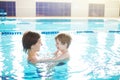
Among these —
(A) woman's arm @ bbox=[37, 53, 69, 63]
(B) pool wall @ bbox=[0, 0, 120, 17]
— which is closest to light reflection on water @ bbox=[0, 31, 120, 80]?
(A) woman's arm @ bbox=[37, 53, 69, 63]

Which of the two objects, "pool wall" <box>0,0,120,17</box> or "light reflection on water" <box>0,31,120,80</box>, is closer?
"light reflection on water" <box>0,31,120,80</box>

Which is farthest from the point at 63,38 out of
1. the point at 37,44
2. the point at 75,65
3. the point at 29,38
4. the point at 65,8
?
the point at 65,8

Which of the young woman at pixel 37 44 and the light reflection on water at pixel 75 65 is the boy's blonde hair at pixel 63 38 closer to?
the young woman at pixel 37 44

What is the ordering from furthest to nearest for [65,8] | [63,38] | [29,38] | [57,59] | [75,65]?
[65,8], [75,65], [57,59], [63,38], [29,38]

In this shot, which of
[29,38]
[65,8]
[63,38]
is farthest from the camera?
[65,8]

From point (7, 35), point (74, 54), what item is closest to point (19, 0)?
point (7, 35)

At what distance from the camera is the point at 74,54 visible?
632 centimetres

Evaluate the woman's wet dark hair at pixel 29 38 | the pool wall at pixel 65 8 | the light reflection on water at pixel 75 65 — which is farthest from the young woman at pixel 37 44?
the pool wall at pixel 65 8

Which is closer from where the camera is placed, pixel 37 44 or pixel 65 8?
pixel 37 44

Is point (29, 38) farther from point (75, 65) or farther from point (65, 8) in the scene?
point (65, 8)

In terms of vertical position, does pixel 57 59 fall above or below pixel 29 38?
below

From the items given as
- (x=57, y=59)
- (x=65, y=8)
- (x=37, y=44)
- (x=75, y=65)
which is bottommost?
(x=75, y=65)

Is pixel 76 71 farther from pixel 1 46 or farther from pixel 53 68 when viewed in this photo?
pixel 1 46

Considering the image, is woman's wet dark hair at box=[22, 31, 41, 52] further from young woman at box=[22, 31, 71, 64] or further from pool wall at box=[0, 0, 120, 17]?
pool wall at box=[0, 0, 120, 17]
